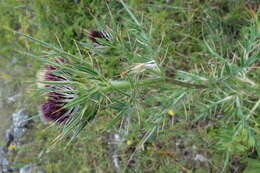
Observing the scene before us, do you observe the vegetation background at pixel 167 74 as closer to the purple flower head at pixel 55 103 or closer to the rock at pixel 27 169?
the rock at pixel 27 169

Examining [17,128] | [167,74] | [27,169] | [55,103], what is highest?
[55,103]

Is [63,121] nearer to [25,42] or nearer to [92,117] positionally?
[92,117]

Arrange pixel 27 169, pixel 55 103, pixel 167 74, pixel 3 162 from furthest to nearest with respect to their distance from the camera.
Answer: pixel 3 162 → pixel 27 169 → pixel 167 74 → pixel 55 103

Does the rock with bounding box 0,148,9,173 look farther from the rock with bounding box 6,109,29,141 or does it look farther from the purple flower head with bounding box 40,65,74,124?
the purple flower head with bounding box 40,65,74,124

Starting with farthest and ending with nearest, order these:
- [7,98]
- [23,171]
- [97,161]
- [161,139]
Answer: [7,98], [23,171], [97,161], [161,139]

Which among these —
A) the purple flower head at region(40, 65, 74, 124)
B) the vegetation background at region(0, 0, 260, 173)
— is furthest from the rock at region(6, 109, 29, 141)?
the purple flower head at region(40, 65, 74, 124)

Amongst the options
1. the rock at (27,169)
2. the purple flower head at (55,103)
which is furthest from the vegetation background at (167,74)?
the purple flower head at (55,103)

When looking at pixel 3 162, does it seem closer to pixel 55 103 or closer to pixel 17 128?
pixel 17 128

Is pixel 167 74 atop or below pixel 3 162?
atop

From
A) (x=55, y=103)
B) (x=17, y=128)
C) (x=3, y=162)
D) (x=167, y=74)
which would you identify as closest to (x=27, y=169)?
(x=3, y=162)

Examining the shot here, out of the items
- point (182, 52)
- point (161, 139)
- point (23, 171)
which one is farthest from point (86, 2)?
point (23, 171)

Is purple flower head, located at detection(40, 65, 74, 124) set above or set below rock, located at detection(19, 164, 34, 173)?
above
